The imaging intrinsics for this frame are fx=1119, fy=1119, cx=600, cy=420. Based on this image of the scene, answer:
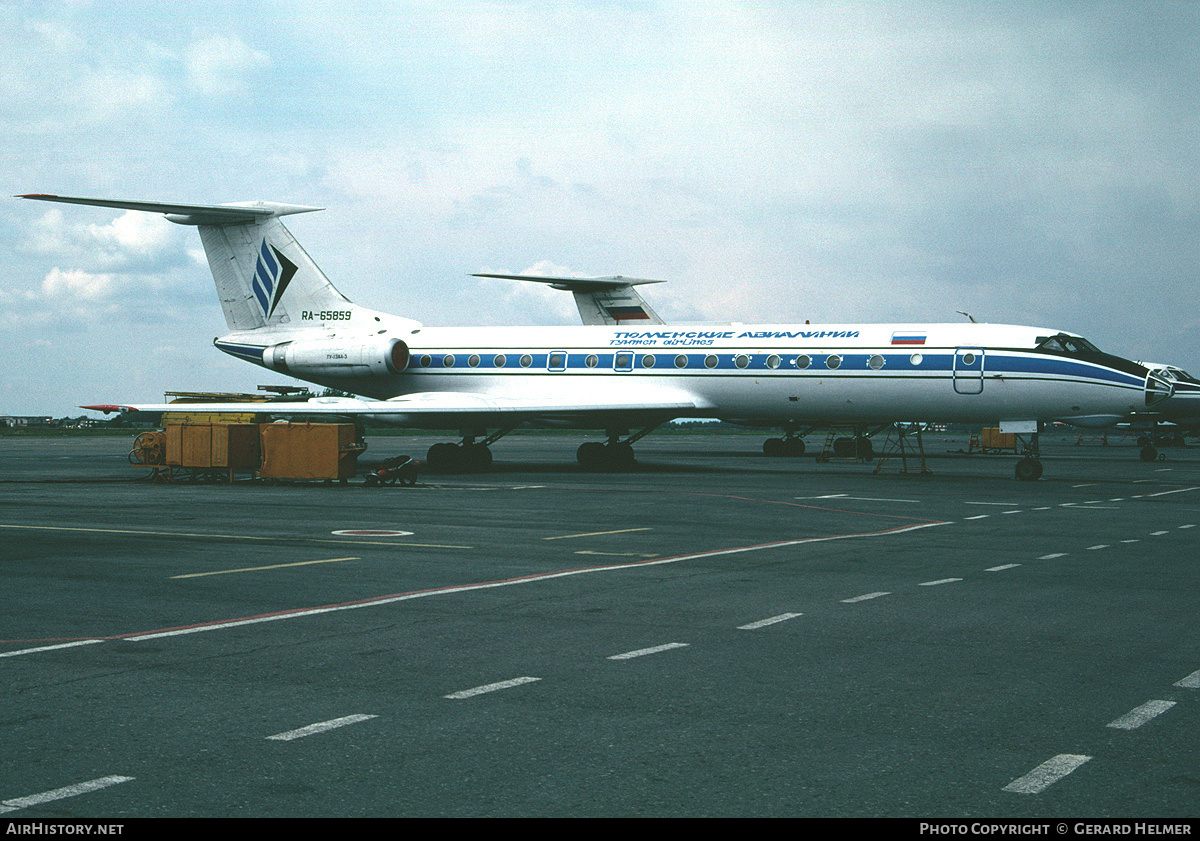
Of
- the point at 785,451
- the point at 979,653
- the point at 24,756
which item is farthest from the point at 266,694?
the point at 785,451

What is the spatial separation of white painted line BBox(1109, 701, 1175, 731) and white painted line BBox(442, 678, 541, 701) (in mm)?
3250

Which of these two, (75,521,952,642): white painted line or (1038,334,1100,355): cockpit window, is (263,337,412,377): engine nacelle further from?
(1038,334,1100,355): cockpit window

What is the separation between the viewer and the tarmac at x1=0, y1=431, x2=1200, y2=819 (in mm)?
4793

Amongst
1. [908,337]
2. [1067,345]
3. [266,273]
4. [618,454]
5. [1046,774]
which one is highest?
[266,273]

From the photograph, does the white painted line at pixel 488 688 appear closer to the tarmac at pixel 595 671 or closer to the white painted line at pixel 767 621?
the tarmac at pixel 595 671

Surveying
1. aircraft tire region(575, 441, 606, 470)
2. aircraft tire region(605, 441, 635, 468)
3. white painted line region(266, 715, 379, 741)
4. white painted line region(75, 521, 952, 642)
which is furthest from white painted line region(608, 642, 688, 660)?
aircraft tire region(575, 441, 606, 470)

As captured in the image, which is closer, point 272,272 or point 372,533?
point 372,533

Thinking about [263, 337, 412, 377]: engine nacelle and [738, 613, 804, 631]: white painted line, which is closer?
[738, 613, 804, 631]: white painted line

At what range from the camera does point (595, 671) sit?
702 cm

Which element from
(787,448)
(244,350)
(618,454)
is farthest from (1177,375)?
(244,350)

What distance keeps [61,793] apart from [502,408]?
24.1 m

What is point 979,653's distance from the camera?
7.59 m

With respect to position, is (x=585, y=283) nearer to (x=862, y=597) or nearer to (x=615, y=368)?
(x=615, y=368)

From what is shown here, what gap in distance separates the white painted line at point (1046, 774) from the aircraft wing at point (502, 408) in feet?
76.7
